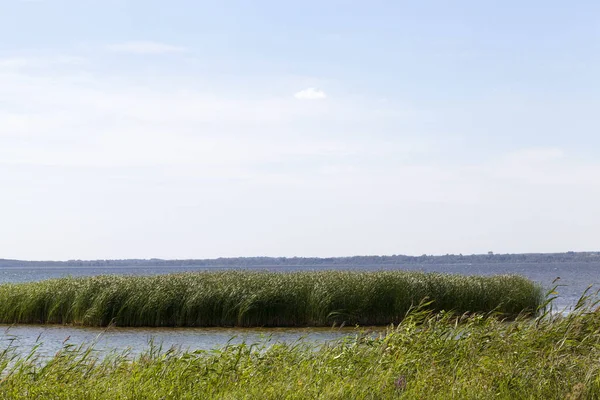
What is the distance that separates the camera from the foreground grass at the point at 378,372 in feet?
29.3

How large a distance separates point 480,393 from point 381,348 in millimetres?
2145

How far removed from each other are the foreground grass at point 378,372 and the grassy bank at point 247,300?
56.2ft

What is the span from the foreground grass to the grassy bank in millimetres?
17132

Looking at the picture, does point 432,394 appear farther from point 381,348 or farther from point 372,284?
point 372,284

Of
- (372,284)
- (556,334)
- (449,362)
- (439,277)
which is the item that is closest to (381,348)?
(449,362)

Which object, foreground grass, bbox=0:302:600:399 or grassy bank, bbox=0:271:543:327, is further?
grassy bank, bbox=0:271:543:327

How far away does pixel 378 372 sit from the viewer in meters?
9.91

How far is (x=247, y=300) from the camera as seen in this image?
94.5 ft

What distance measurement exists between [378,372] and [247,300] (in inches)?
757

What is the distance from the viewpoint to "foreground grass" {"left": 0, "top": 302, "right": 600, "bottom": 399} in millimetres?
8945

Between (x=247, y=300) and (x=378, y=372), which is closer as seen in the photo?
(x=378, y=372)

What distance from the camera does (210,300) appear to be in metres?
29.2

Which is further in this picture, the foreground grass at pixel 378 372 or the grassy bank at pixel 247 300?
the grassy bank at pixel 247 300

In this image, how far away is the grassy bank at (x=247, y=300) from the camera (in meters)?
28.9
